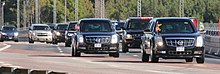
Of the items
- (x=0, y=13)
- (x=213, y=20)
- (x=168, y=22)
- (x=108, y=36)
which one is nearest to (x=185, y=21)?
(x=168, y=22)

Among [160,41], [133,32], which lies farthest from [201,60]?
[133,32]

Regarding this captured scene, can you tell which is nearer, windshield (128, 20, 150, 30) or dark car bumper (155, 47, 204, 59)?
dark car bumper (155, 47, 204, 59)

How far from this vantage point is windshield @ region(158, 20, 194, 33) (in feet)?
82.6

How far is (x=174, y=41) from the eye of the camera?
2450cm

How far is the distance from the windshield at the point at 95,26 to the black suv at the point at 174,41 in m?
5.01

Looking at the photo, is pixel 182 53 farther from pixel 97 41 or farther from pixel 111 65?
pixel 97 41

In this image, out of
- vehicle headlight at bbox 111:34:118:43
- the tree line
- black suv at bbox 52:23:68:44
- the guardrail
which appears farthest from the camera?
the tree line

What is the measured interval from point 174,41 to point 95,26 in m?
6.36

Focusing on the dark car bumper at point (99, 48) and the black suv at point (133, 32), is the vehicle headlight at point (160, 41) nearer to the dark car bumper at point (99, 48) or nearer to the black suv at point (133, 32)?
the dark car bumper at point (99, 48)

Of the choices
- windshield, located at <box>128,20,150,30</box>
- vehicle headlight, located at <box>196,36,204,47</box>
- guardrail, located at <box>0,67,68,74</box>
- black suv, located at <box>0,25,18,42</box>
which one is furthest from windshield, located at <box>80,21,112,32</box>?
black suv, located at <box>0,25,18,42</box>

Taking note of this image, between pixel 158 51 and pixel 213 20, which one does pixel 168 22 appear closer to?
pixel 158 51

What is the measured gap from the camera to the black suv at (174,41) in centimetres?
2445

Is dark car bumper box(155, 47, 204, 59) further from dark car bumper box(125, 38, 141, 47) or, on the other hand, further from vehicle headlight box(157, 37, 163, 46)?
dark car bumper box(125, 38, 141, 47)

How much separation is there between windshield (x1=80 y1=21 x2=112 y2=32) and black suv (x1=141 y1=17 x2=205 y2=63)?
5.01 meters
